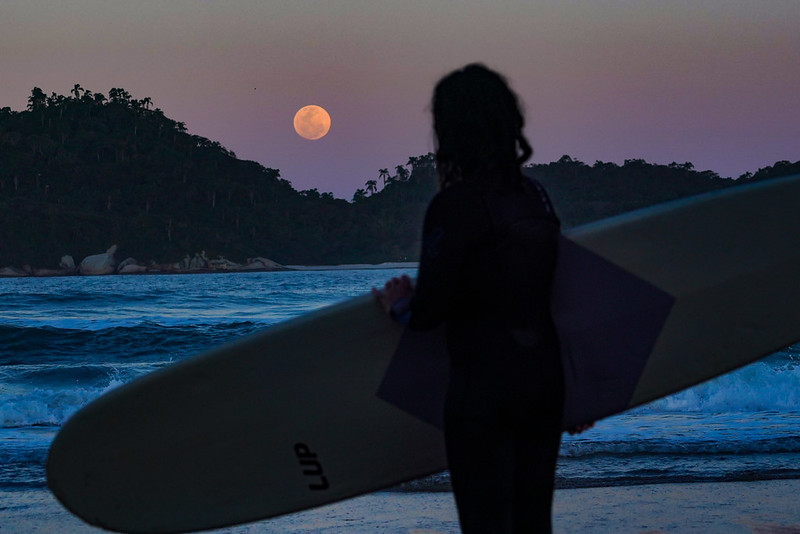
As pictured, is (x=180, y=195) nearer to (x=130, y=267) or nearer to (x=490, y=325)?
(x=130, y=267)

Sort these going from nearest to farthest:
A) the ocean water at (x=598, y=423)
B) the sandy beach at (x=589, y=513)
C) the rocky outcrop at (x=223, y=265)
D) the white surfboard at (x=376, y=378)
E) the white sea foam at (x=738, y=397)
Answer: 1. the white surfboard at (x=376, y=378)
2. the sandy beach at (x=589, y=513)
3. the ocean water at (x=598, y=423)
4. the white sea foam at (x=738, y=397)
5. the rocky outcrop at (x=223, y=265)

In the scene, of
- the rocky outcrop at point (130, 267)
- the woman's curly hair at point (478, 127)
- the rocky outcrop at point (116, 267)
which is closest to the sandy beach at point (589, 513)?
the woman's curly hair at point (478, 127)

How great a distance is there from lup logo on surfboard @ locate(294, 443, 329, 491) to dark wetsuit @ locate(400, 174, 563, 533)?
61 centimetres

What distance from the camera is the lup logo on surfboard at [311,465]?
2000 mm

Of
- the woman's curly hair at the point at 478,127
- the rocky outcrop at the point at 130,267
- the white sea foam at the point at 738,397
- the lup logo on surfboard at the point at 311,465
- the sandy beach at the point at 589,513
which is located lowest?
the white sea foam at the point at 738,397

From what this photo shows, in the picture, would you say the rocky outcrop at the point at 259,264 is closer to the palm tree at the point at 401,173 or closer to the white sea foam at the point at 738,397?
the palm tree at the point at 401,173

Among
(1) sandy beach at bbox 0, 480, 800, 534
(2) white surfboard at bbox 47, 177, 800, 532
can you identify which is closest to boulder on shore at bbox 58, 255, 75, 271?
(1) sandy beach at bbox 0, 480, 800, 534

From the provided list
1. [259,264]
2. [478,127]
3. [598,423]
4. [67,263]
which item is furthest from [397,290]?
[259,264]

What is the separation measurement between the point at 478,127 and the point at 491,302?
→ 12.4 inches

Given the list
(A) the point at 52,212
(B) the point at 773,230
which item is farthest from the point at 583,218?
(B) the point at 773,230

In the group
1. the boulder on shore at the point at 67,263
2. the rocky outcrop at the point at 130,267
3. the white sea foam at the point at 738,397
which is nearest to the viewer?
the white sea foam at the point at 738,397

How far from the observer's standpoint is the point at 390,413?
6.23 feet

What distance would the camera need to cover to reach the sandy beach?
3287 millimetres

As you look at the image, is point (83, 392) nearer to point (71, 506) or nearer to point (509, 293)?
point (71, 506)
